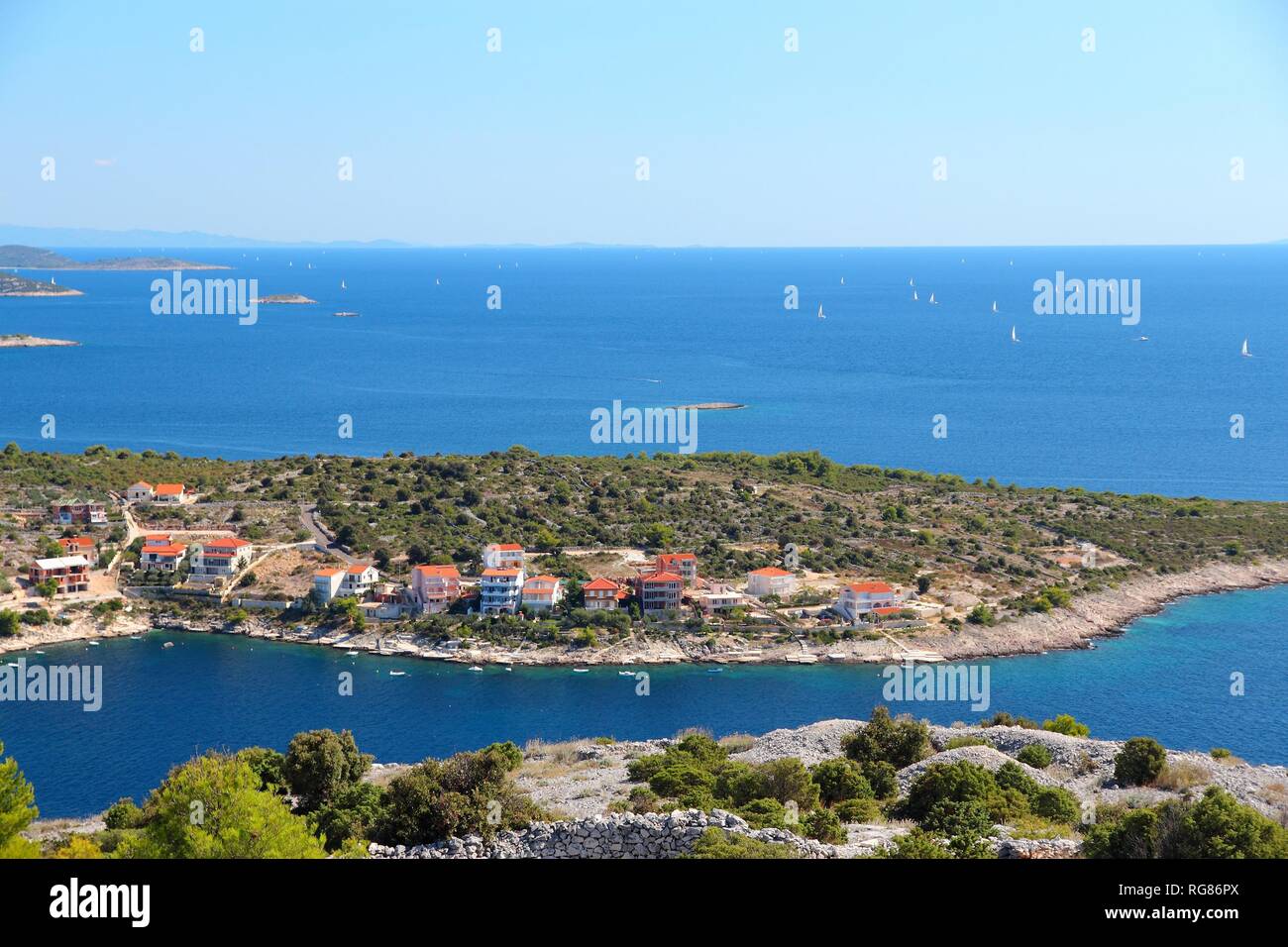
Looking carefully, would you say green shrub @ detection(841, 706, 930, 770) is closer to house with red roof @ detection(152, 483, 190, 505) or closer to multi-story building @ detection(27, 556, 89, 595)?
multi-story building @ detection(27, 556, 89, 595)

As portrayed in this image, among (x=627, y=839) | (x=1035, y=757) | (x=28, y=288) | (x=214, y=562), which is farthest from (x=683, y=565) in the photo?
(x=28, y=288)

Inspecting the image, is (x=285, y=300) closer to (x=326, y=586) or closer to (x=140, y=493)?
(x=140, y=493)

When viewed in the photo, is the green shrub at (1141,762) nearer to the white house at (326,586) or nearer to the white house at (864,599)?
the white house at (864,599)

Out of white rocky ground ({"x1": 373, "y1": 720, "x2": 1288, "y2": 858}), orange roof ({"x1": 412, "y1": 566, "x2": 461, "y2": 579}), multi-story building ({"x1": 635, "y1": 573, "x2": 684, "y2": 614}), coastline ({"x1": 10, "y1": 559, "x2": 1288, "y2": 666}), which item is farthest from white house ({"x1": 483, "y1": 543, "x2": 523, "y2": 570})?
white rocky ground ({"x1": 373, "y1": 720, "x2": 1288, "y2": 858})

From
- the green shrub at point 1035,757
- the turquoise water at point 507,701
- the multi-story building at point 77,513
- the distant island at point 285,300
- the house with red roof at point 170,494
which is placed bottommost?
the turquoise water at point 507,701

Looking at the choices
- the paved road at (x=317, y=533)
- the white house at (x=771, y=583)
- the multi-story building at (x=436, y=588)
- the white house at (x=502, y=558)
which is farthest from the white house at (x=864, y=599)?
the paved road at (x=317, y=533)

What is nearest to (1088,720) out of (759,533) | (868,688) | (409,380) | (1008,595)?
(868,688)

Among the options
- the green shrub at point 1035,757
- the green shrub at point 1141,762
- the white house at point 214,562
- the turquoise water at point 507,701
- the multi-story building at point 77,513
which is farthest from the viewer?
the multi-story building at point 77,513
